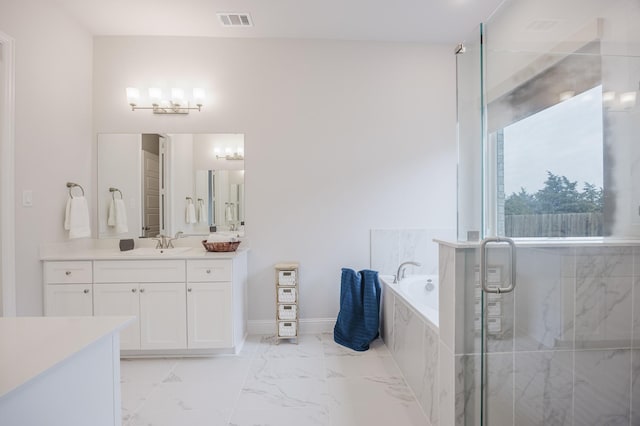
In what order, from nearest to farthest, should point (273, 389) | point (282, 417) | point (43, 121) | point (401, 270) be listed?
point (282, 417) → point (273, 389) → point (43, 121) → point (401, 270)

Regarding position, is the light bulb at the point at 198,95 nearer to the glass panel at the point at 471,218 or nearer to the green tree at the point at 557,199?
A: the glass panel at the point at 471,218

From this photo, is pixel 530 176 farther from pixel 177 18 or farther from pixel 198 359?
pixel 177 18

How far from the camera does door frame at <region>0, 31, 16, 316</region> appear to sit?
7.21ft

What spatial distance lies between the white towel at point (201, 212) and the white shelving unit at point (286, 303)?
884 millimetres

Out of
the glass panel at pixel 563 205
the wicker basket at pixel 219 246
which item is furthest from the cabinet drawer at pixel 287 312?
the glass panel at pixel 563 205

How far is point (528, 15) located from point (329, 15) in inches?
70.8

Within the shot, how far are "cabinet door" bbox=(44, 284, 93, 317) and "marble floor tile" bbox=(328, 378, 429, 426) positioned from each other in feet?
6.54

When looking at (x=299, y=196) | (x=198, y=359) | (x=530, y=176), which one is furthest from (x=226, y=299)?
(x=530, y=176)

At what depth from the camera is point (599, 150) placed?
1286mm

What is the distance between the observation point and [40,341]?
0.81 meters

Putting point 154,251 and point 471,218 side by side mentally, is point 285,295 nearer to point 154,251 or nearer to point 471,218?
point 154,251

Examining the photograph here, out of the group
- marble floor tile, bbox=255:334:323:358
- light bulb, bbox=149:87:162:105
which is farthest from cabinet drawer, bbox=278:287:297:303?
light bulb, bbox=149:87:162:105

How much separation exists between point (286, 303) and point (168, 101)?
2194 mm

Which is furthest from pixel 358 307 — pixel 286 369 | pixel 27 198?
pixel 27 198
